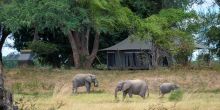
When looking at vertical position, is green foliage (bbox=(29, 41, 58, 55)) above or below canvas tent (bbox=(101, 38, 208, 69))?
above

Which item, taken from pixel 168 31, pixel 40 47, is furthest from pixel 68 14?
pixel 40 47

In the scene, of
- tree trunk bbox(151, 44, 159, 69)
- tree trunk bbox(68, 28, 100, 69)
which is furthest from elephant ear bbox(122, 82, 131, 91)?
tree trunk bbox(68, 28, 100, 69)

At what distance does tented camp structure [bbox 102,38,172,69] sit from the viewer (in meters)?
43.1

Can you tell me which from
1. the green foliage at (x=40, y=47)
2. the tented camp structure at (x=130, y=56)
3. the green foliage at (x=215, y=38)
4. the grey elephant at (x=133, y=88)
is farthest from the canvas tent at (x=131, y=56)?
the grey elephant at (x=133, y=88)

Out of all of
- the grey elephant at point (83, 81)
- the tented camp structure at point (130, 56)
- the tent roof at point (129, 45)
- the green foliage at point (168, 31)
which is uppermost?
the green foliage at point (168, 31)

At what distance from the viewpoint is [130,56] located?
4556 centimetres

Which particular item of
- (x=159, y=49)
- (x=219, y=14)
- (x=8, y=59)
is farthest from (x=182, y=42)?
(x=8, y=59)

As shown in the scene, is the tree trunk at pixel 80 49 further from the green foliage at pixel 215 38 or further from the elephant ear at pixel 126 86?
the elephant ear at pixel 126 86

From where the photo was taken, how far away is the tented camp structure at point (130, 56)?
141 feet

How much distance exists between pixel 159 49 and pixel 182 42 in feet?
8.60

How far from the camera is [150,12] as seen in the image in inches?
1590

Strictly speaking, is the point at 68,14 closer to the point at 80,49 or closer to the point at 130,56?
the point at 80,49

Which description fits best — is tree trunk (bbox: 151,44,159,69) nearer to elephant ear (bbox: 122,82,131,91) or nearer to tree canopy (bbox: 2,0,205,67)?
tree canopy (bbox: 2,0,205,67)

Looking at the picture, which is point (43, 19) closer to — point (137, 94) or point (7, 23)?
point (7, 23)
